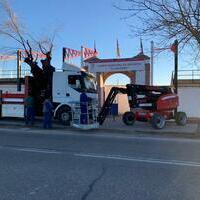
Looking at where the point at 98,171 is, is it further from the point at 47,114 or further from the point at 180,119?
the point at 180,119

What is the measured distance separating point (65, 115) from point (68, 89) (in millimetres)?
1298

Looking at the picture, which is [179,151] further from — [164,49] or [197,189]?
[164,49]

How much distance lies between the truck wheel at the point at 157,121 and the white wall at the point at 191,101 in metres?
8.77

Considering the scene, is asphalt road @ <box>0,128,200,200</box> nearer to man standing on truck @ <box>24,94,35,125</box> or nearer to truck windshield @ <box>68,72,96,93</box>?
man standing on truck @ <box>24,94,35,125</box>

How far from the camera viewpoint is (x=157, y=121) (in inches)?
798

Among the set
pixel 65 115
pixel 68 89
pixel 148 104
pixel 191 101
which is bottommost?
pixel 65 115

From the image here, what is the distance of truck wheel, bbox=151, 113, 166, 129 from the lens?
796 inches

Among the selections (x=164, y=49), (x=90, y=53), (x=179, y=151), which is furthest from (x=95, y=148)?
(x=90, y=53)

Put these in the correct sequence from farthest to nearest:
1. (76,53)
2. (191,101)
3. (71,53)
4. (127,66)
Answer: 1. (76,53)
2. (71,53)
3. (127,66)
4. (191,101)

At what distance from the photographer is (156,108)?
68.4ft

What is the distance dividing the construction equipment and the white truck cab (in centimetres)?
142

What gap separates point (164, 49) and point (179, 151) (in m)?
9.12

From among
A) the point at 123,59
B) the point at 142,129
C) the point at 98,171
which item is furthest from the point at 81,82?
the point at 98,171

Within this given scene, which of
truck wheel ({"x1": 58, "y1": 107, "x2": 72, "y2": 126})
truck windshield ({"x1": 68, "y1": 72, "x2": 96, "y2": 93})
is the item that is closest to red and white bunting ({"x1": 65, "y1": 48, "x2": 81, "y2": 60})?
truck windshield ({"x1": 68, "y1": 72, "x2": 96, "y2": 93})
